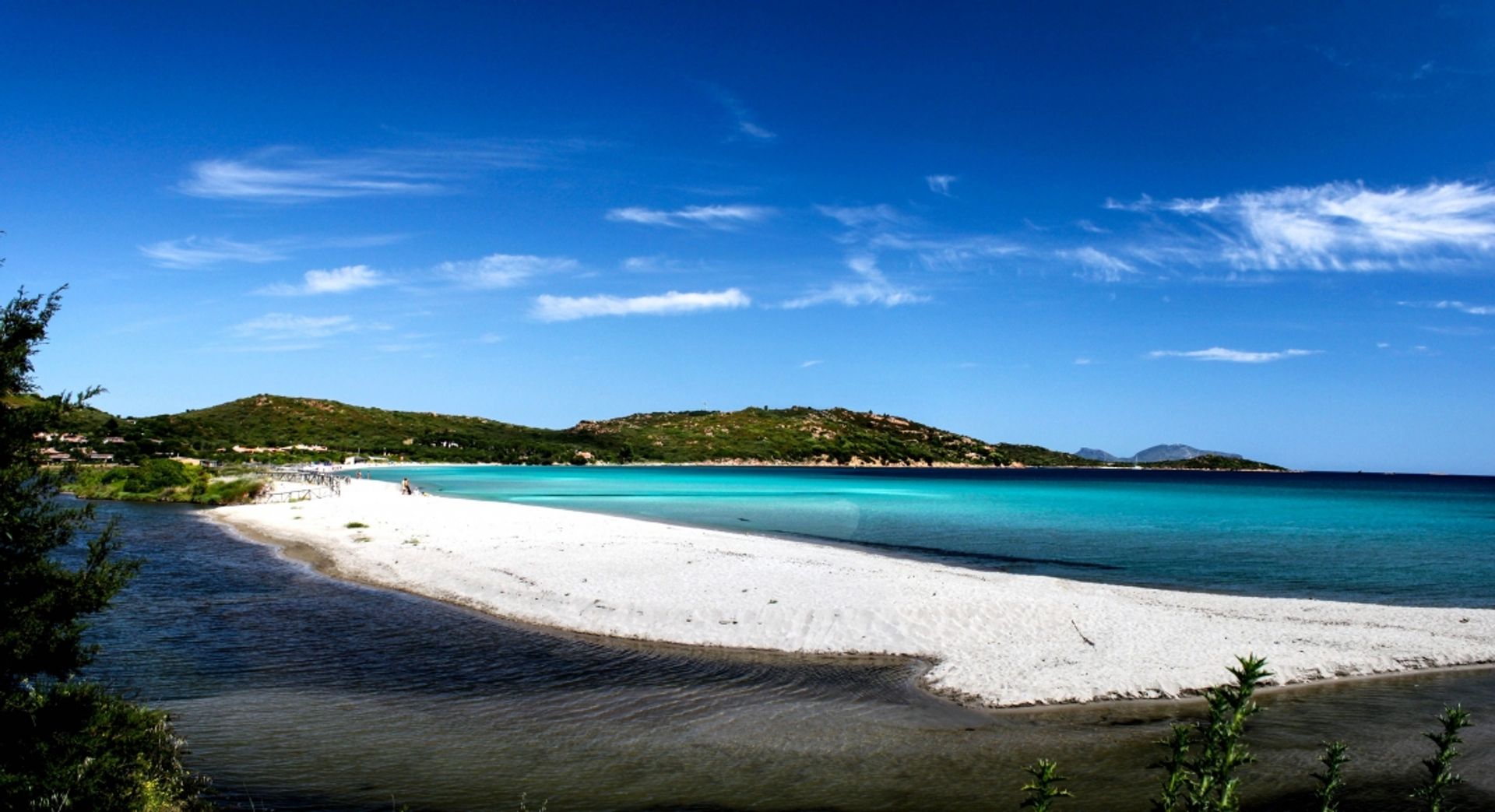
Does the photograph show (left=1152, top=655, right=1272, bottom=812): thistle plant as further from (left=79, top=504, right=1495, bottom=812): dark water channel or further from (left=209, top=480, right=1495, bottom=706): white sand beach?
(left=209, top=480, right=1495, bottom=706): white sand beach

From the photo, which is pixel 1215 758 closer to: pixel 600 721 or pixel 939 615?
pixel 600 721

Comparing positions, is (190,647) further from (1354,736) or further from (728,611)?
(1354,736)

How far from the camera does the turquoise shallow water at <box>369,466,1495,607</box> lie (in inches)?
1131

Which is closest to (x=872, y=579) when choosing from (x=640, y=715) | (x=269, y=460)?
(x=640, y=715)

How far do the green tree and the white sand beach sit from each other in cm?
1101

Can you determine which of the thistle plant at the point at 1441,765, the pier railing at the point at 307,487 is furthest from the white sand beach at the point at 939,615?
the pier railing at the point at 307,487

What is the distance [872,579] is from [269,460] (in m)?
108

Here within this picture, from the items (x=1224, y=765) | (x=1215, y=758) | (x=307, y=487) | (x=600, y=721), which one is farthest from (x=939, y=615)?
(x=307, y=487)

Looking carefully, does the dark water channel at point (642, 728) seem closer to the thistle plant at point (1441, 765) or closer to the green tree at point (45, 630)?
the green tree at point (45, 630)

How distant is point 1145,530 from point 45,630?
48937 mm

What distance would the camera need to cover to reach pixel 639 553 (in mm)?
28297

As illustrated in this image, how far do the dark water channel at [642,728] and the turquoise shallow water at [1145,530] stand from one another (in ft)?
45.6

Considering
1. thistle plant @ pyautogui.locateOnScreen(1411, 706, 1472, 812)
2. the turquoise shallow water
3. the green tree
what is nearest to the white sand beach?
the turquoise shallow water

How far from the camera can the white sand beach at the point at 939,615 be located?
1566cm
